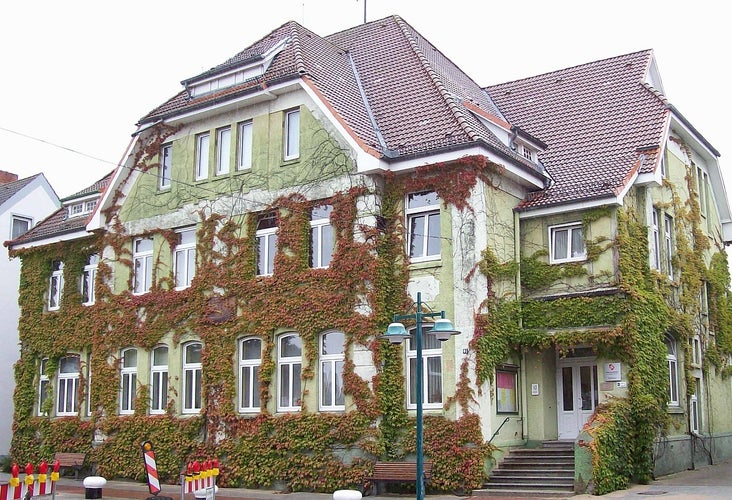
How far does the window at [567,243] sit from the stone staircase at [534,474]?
4.69m

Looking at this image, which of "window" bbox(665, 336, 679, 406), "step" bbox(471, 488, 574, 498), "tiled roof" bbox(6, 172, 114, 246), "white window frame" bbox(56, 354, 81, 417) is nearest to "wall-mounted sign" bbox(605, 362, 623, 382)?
"window" bbox(665, 336, 679, 406)

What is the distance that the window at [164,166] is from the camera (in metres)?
27.8

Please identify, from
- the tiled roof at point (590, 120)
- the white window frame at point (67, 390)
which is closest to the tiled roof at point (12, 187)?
the white window frame at point (67, 390)

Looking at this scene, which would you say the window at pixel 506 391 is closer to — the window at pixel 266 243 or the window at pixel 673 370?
the window at pixel 673 370

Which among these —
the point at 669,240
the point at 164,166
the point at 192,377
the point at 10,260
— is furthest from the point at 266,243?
the point at 10,260

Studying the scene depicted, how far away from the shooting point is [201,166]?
26.9 meters

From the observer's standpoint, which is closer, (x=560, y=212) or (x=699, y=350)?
(x=560, y=212)

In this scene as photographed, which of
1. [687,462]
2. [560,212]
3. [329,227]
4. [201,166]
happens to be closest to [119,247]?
[201,166]

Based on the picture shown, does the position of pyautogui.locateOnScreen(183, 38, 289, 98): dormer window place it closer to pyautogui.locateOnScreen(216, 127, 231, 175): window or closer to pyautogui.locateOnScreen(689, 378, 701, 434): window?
pyautogui.locateOnScreen(216, 127, 231, 175): window

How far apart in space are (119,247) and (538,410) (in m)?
14.0

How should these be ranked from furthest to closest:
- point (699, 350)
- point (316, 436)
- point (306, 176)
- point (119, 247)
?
point (119, 247) → point (699, 350) → point (306, 176) → point (316, 436)

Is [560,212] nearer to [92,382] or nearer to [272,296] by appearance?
[272,296]

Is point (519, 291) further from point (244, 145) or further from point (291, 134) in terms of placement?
point (244, 145)

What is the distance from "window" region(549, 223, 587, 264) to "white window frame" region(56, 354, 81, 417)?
15811mm
